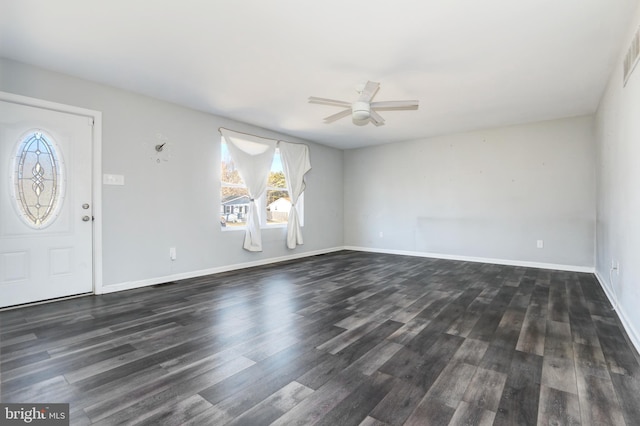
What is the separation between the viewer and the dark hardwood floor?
5.09 feet

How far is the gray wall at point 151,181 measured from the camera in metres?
3.53

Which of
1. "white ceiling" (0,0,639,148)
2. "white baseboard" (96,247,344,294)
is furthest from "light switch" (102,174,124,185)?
"white baseboard" (96,247,344,294)

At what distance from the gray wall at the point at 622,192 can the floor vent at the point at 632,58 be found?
74 mm

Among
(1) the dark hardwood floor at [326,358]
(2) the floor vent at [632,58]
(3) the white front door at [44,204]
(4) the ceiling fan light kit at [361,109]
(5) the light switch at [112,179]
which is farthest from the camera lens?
(5) the light switch at [112,179]

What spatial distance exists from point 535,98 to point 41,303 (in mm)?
6398

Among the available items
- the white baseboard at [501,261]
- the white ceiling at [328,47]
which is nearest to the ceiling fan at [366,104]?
the white ceiling at [328,47]

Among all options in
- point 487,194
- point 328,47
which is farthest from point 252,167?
point 487,194

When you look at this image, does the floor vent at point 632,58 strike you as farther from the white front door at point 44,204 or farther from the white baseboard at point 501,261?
the white front door at point 44,204

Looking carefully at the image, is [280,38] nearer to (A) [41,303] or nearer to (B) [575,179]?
(A) [41,303]

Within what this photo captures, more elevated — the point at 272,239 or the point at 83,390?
the point at 272,239

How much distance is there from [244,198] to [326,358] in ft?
12.4

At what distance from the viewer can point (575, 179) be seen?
4.93 meters

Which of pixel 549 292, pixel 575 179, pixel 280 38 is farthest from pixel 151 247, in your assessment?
pixel 575 179

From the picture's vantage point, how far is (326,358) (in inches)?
82.3
